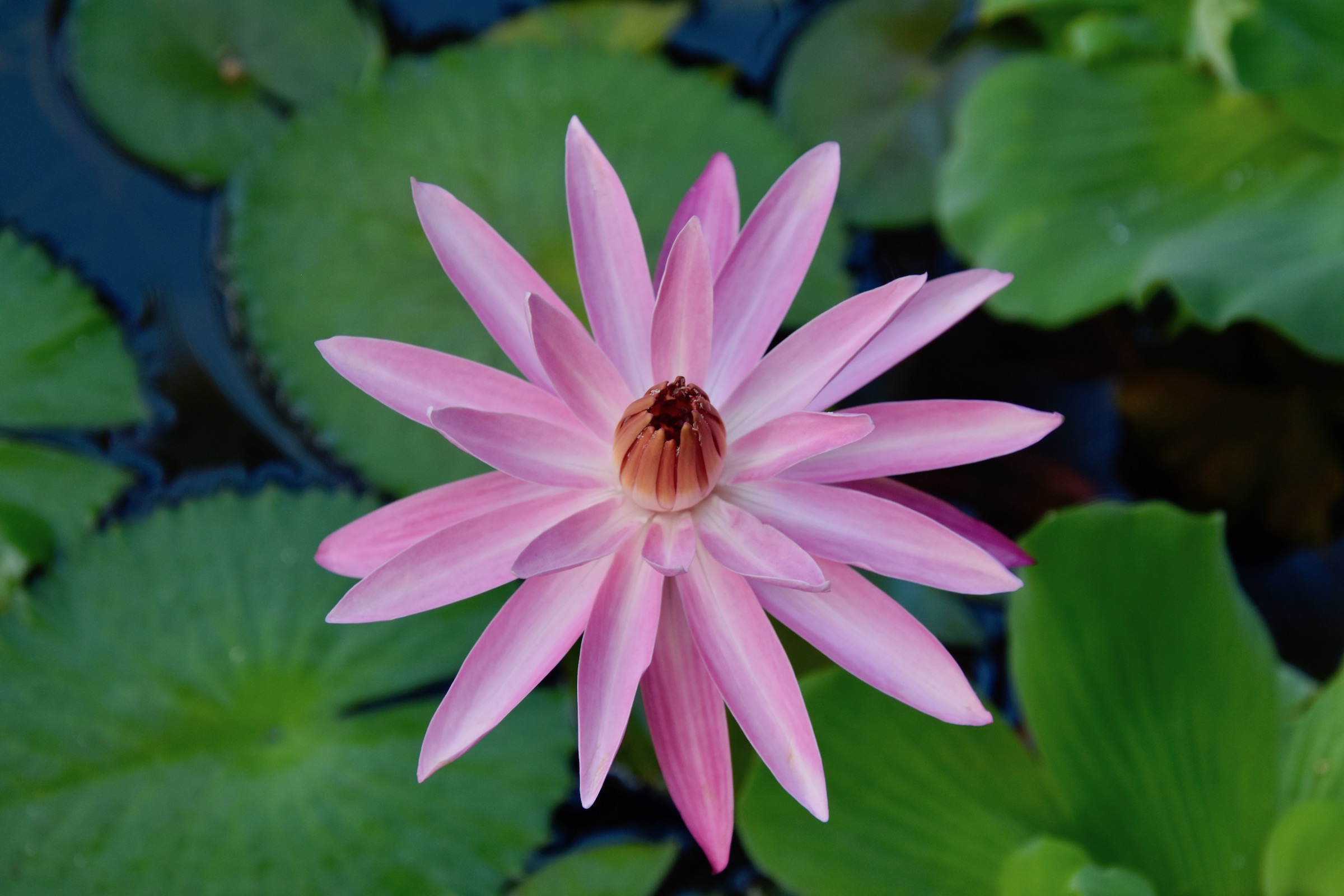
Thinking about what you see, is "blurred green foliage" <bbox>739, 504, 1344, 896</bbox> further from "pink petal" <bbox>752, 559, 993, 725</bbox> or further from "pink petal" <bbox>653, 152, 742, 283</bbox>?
"pink petal" <bbox>653, 152, 742, 283</bbox>

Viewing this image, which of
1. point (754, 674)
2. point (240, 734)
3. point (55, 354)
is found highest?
point (754, 674)

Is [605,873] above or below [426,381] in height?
below

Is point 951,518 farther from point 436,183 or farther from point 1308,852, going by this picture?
point 436,183

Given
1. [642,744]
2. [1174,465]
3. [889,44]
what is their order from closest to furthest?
[642,744], [1174,465], [889,44]

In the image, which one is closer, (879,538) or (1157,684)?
(879,538)

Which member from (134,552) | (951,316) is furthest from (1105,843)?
(134,552)

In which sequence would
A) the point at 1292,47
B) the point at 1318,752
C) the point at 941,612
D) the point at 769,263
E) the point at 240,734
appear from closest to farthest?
the point at 769,263, the point at 1318,752, the point at 240,734, the point at 1292,47, the point at 941,612

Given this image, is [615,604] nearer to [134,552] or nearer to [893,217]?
[134,552]

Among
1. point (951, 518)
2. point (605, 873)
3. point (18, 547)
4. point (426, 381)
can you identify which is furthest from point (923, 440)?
point (18, 547)
